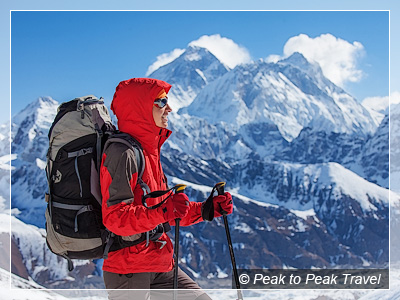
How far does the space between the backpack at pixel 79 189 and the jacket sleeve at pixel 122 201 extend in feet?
0.34

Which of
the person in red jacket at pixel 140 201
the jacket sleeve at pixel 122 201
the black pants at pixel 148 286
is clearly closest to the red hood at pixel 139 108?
the person in red jacket at pixel 140 201

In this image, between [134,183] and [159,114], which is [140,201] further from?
[159,114]

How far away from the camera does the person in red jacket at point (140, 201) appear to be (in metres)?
2.69

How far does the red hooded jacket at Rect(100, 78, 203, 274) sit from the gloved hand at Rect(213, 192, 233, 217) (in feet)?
0.39

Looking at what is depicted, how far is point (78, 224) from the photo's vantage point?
2.82m

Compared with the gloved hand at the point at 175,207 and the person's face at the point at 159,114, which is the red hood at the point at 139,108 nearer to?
the person's face at the point at 159,114

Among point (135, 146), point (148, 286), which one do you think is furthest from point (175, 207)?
point (148, 286)

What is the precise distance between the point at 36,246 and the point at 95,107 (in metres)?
198

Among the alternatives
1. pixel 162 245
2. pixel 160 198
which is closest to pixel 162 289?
pixel 162 245

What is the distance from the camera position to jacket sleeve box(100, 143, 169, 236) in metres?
2.66

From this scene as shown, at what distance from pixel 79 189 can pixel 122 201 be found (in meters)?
0.32

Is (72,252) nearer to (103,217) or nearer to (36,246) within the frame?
(103,217)

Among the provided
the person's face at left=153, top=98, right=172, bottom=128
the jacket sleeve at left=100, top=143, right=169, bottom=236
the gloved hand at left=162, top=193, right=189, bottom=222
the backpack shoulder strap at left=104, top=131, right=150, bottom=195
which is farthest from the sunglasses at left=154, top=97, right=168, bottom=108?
the gloved hand at left=162, top=193, right=189, bottom=222

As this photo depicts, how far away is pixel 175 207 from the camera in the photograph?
8.86 ft
